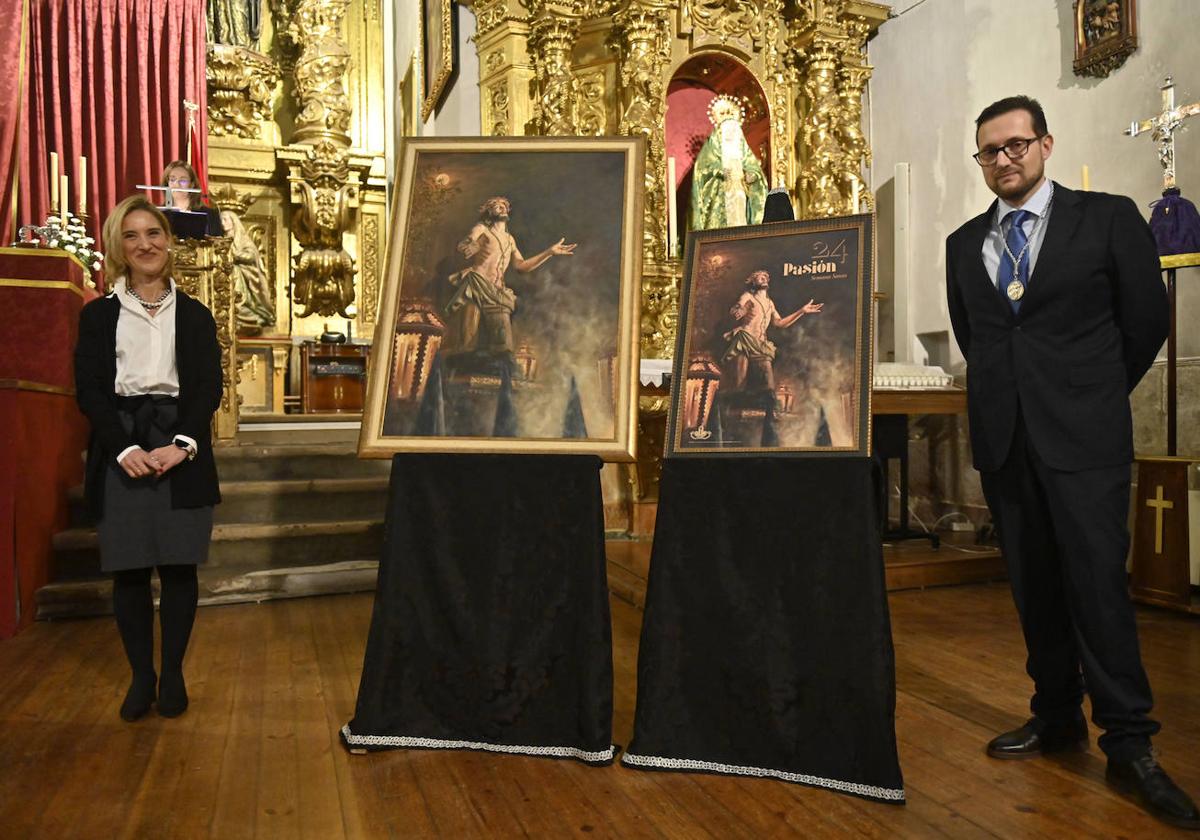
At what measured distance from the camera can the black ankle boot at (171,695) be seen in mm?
2686

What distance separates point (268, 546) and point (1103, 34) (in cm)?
466

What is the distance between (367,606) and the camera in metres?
4.17

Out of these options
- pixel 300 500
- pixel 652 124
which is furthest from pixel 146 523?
pixel 652 124

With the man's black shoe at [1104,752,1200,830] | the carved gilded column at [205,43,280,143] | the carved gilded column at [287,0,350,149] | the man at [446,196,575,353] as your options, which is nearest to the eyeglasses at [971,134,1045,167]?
the man at [446,196,575,353]

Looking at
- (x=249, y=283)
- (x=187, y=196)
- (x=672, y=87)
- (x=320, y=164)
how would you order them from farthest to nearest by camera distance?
(x=320, y=164), (x=249, y=283), (x=672, y=87), (x=187, y=196)

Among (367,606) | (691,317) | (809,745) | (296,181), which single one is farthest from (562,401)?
(296,181)

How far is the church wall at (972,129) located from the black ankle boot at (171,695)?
4.08 meters

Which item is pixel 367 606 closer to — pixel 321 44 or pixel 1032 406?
pixel 1032 406

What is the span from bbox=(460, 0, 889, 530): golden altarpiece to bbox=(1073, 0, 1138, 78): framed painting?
53.7 inches

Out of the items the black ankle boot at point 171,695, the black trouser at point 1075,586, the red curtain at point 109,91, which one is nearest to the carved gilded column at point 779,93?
the black trouser at point 1075,586

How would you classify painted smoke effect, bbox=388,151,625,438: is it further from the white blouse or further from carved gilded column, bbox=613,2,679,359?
carved gilded column, bbox=613,2,679,359

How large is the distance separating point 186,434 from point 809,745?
186 cm

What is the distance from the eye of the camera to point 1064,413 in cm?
213

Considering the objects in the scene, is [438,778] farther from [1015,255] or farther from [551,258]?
[1015,255]
